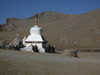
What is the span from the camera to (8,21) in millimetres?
119562

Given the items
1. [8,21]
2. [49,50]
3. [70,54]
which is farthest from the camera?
[8,21]

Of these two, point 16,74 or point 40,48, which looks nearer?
point 16,74

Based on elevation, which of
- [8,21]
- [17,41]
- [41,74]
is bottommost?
[41,74]

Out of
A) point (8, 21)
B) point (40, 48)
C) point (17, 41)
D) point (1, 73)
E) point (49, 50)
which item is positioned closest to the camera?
point (1, 73)

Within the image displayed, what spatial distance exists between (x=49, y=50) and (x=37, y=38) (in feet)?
8.08

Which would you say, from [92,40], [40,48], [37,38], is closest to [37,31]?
[37,38]

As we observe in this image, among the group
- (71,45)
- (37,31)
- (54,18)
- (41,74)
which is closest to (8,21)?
(54,18)

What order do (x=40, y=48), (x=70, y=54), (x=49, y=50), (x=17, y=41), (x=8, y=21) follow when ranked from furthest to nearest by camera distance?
1. (x=8, y=21)
2. (x=17, y=41)
3. (x=49, y=50)
4. (x=40, y=48)
5. (x=70, y=54)

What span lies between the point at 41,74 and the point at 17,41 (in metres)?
23.1

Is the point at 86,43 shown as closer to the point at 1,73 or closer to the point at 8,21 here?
the point at 1,73

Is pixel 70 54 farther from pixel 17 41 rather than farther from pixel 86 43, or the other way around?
pixel 86 43

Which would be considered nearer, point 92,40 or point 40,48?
point 40,48

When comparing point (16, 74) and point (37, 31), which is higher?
point (37, 31)

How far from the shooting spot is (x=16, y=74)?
15.9 ft
